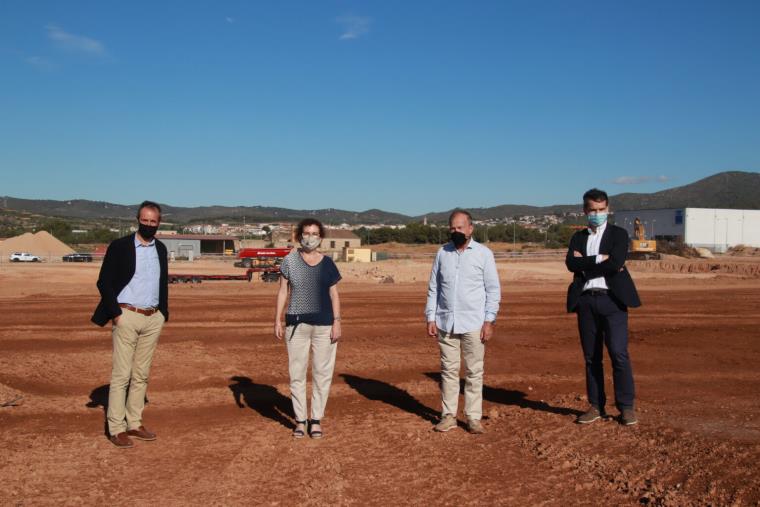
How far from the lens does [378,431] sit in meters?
7.10

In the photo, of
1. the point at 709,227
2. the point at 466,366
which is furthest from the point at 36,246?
the point at 709,227

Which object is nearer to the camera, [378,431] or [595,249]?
[595,249]

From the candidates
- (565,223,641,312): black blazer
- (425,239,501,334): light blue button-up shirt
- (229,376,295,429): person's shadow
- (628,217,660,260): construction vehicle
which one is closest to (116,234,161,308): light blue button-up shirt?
(229,376,295,429): person's shadow

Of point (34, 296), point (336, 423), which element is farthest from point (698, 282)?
point (336, 423)

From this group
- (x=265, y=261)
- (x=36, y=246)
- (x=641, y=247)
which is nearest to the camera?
(x=265, y=261)

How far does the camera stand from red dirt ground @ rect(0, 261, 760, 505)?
17.5 ft

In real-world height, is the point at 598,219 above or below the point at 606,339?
above

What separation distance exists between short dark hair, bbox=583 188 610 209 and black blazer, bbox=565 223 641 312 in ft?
0.98

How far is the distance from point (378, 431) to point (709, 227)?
292 feet

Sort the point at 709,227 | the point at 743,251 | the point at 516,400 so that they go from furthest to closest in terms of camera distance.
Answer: the point at 709,227
the point at 743,251
the point at 516,400

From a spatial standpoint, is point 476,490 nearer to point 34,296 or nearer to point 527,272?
point 34,296

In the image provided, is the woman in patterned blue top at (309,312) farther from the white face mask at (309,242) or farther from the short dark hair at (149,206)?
the short dark hair at (149,206)

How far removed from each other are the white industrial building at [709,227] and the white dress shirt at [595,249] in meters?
84.0

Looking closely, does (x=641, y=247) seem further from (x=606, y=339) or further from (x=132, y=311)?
(x=132, y=311)
